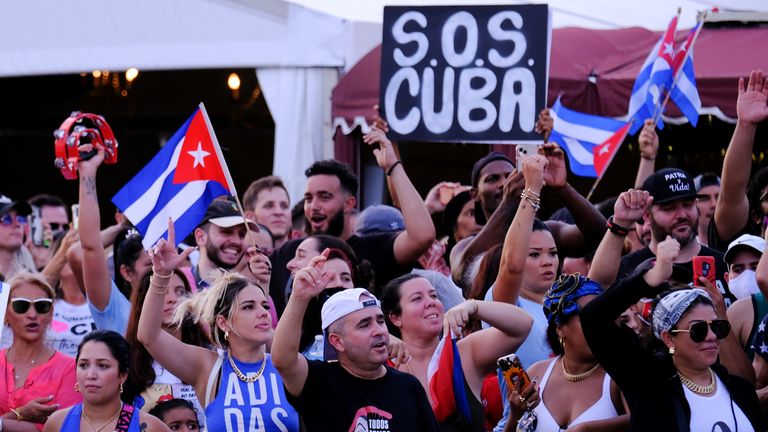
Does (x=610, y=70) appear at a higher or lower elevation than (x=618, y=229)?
higher

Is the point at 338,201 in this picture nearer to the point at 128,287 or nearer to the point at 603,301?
the point at 128,287

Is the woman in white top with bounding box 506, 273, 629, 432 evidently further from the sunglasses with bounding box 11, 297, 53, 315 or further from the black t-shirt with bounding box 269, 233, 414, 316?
the sunglasses with bounding box 11, 297, 53, 315

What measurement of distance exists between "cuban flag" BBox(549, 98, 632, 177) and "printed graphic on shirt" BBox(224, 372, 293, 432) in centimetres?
366

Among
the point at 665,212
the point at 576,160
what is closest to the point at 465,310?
the point at 665,212

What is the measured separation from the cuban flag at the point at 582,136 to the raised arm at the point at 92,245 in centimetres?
337

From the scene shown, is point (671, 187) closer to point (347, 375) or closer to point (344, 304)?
point (344, 304)

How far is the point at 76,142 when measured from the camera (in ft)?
22.3

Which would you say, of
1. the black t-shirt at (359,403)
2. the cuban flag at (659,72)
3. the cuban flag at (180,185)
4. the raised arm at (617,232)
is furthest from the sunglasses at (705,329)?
the cuban flag at (659,72)

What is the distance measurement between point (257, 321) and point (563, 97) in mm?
5386

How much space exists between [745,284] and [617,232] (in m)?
0.79

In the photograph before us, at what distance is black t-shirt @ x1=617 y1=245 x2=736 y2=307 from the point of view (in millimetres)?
6242

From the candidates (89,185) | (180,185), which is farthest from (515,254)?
(89,185)

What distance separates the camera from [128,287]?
733 centimetres

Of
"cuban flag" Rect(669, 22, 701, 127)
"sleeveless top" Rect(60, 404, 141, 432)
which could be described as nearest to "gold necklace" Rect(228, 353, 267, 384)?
"sleeveless top" Rect(60, 404, 141, 432)
